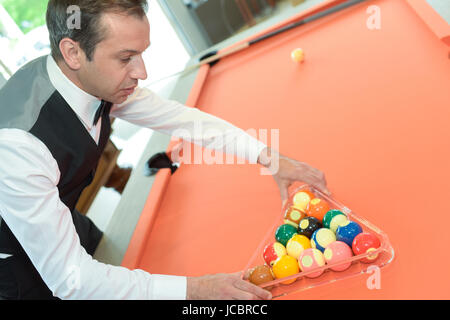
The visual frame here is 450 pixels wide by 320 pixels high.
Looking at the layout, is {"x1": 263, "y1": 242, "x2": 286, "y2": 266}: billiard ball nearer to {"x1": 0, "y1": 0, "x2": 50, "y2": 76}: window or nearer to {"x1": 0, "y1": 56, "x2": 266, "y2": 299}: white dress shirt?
{"x1": 0, "y1": 56, "x2": 266, "y2": 299}: white dress shirt

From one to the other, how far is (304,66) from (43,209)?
1.46 metres

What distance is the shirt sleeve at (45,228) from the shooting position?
969mm

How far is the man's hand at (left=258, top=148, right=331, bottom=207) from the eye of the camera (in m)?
1.30

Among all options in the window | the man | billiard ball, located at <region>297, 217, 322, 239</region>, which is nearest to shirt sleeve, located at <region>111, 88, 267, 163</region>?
the man

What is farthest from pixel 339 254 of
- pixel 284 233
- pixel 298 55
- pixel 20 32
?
pixel 20 32

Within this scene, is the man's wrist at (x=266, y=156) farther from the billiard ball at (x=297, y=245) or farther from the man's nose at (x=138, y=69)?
the man's nose at (x=138, y=69)

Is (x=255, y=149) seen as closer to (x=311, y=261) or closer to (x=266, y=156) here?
(x=266, y=156)

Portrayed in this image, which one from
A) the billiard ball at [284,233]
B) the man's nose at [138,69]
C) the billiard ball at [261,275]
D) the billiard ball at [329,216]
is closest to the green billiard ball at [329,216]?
the billiard ball at [329,216]

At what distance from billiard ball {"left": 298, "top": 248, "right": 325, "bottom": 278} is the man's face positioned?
2.34ft

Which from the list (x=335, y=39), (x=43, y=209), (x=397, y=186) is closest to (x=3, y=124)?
(x=43, y=209)

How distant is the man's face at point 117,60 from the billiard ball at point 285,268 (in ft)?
2.26

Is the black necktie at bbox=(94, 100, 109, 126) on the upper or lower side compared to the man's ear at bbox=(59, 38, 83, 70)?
lower

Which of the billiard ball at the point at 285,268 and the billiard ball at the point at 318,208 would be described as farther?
the billiard ball at the point at 318,208

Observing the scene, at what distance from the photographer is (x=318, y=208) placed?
4.21ft
